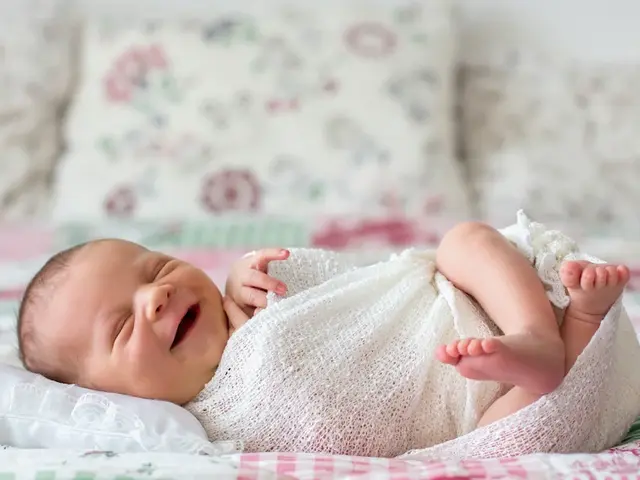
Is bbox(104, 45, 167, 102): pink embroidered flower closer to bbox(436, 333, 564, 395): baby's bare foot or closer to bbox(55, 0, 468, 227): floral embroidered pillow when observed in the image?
bbox(55, 0, 468, 227): floral embroidered pillow

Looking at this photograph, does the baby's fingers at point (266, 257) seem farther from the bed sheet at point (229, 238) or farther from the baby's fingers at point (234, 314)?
the bed sheet at point (229, 238)

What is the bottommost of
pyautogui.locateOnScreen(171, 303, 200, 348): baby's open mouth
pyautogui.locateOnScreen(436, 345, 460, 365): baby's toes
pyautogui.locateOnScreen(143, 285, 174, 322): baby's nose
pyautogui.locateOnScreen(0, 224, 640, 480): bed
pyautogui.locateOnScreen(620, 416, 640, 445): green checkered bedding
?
pyautogui.locateOnScreen(620, 416, 640, 445): green checkered bedding

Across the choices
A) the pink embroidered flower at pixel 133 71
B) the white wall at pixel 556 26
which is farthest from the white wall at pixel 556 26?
the pink embroidered flower at pixel 133 71

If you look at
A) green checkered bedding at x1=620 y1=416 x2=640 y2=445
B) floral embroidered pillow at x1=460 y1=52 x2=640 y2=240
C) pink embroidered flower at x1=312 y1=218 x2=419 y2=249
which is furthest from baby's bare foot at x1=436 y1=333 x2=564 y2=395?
floral embroidered pillow at x1=460 y1=52 x2=640 y2=240

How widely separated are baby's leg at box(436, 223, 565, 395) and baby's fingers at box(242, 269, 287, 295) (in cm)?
20

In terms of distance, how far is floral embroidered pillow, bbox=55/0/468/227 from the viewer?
6.80ft

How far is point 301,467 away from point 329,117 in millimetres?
1416

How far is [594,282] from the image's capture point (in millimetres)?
842

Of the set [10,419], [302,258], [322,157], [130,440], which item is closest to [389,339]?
[302,258]

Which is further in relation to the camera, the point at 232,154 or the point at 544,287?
the point at 232,154

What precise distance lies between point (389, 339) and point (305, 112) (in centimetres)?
124

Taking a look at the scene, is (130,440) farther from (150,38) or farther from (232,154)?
(150,38)

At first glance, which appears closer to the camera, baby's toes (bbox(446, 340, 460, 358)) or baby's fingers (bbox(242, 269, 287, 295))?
baby's toes (bbox(446, 340, 460, 358))

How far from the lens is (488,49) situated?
233 cm
